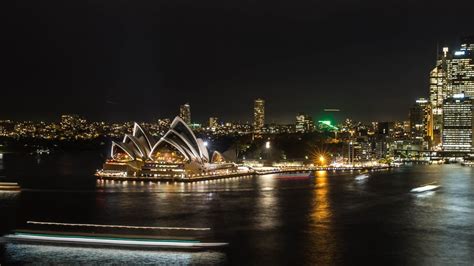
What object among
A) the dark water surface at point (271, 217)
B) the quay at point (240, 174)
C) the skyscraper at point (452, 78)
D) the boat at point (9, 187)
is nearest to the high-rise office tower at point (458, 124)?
the skyscraper at point (452, 78)

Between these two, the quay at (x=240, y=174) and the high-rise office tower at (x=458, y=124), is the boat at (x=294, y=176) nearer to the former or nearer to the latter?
the quay at (x=240, y=174)

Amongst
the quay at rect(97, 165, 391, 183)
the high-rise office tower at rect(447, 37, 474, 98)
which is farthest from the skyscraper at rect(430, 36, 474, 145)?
the quay at rect(97, 165, 391, 183)

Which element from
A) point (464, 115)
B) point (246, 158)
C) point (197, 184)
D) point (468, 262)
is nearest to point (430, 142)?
point (464, 115)

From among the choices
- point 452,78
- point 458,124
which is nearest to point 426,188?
point 458,124

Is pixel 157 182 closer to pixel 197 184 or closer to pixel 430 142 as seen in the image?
pixel 197 184

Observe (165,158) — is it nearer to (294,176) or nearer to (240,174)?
(240,174)
